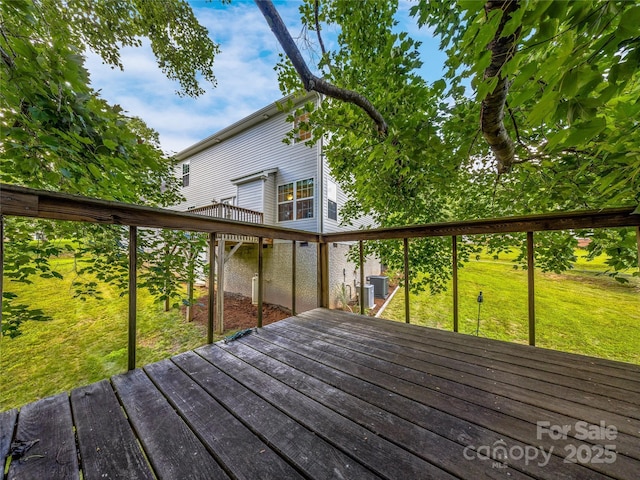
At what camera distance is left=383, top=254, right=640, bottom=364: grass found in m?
3.36

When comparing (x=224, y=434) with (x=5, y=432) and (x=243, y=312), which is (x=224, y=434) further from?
(x=243, y=312)

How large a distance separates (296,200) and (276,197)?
842 millimetres

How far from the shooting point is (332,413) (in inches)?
36.5

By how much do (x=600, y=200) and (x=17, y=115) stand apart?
4.82 metres

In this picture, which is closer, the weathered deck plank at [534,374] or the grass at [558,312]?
the weathered deck plank at [534,374]

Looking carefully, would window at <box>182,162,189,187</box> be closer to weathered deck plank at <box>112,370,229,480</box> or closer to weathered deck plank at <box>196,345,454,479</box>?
weathered deck plank at <box>112,370,229,480</box>

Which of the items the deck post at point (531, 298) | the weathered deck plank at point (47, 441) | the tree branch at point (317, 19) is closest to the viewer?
the weathered deck plank at point (47, 441)

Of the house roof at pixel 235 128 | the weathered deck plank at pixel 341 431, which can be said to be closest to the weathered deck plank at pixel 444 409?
the weathered deck plank at pixel 341 431

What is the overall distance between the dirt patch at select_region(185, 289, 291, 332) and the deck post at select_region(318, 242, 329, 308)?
311 cm

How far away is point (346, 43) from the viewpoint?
3.06 meters

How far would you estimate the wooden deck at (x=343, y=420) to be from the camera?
2.29 feet

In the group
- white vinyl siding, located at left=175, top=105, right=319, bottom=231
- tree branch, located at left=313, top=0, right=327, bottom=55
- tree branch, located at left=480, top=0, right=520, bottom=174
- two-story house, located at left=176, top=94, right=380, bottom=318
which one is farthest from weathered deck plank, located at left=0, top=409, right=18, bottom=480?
white vinyl siding, located at left=175, top=105, right=319, bottom=231

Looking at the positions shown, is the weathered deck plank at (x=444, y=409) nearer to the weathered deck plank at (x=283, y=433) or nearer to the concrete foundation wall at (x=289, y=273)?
the weathered deck plank at (x=283, y=433)

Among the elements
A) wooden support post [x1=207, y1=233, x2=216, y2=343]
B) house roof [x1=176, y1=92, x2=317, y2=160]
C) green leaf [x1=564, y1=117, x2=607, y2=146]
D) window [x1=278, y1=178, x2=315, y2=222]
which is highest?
house roof [x1=176, y1=92, x2=317, y2=160]
